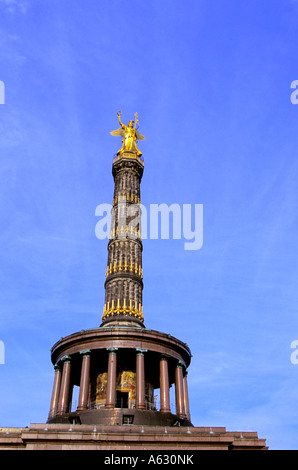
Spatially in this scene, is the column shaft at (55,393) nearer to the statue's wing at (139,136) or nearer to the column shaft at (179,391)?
the column shaft at (179,391)

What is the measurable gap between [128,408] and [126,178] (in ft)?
81.2

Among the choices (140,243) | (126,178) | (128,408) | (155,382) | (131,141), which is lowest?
(128,408)

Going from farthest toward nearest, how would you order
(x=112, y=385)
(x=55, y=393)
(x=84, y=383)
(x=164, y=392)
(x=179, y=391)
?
(x=179, y=391)
(x=55, y=393)
(x=164, y=392)
(x=84, y=383)
(x=112, y=385)

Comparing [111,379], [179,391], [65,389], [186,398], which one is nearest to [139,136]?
[179,391]

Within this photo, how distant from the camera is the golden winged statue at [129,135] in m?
52.1

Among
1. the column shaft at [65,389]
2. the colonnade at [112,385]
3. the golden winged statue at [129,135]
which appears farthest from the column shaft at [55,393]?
the golden winged statue at [129,135]

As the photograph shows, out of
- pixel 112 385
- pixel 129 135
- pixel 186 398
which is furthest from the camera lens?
pixel 129 135

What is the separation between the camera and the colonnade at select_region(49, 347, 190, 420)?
3209 centimetres

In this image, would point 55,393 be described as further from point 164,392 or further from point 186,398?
point 186,398

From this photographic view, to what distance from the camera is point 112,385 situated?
3216cm

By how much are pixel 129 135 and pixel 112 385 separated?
30540mm
